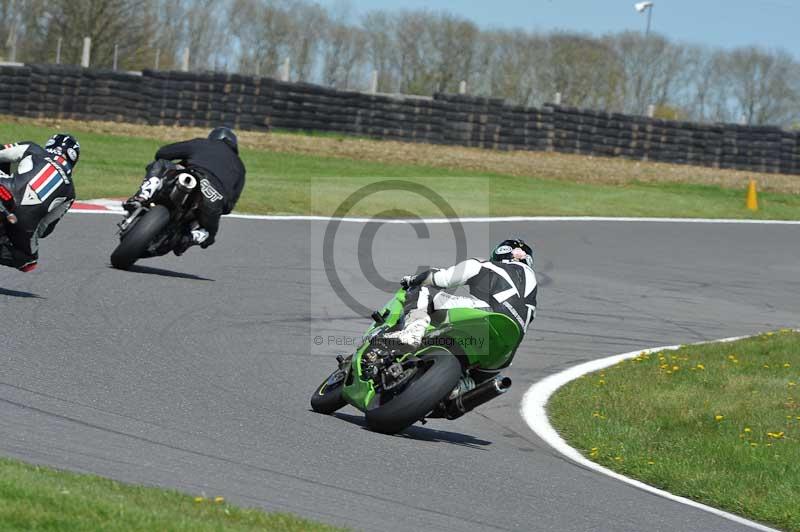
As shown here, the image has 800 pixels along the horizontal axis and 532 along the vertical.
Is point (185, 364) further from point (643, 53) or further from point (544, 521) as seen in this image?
point (643, 53)

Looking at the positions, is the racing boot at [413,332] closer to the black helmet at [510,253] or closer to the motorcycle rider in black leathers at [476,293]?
the motorcycle rider in black leathers at [476,293]

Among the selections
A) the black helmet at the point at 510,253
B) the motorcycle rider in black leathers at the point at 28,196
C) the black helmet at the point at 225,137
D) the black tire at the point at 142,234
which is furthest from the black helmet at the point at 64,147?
the black helmet at the point at 510,253

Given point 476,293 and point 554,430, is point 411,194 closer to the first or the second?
point 554,430

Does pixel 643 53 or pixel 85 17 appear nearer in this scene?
pixel 85 17

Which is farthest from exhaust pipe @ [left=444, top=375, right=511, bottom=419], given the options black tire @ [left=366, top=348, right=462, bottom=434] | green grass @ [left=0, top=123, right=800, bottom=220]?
green grass @ [left=0, top=123, right=800, bottom=220]

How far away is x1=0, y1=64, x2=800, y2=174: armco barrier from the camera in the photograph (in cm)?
2877

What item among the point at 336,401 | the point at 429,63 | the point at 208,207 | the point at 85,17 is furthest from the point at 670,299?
the point at 429,63

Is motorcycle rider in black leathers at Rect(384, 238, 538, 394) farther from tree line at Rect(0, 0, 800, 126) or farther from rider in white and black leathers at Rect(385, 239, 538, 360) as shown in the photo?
tree line at Rect(0, 0, 800, 126)

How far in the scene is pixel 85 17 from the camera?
6025 cm

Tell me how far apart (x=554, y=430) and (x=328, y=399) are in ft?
6.03

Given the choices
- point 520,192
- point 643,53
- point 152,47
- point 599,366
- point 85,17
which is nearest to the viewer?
point 599,366

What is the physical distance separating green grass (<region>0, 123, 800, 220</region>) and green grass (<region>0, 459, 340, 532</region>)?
13.7m

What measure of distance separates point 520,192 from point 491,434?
17790 millimetres

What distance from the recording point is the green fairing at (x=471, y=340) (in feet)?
25.3
